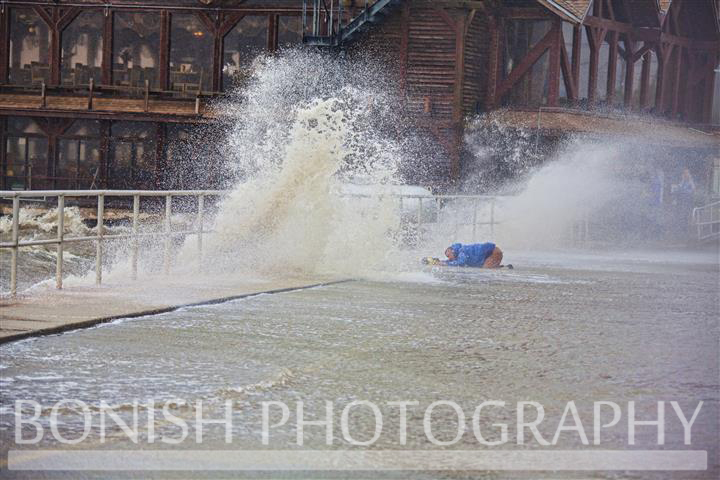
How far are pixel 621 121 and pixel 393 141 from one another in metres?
7.78

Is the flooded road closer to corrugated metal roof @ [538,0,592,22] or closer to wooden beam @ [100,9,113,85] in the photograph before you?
corrugated metal roof @ [538,0,592,22]

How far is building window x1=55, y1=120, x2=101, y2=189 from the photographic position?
139 feet

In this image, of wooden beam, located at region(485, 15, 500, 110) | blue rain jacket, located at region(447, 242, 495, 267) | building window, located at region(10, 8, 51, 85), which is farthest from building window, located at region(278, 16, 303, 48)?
blue rain jacket, located at region(447, 242, 495, 267)

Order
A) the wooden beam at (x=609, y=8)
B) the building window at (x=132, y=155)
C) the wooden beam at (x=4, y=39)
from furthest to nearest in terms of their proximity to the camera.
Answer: the building window at (x=132, y=155) → the wooden beam at (x=609, y=8) → the wooden beam at (x=4, y=39)

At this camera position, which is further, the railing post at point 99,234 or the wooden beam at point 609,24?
the wooden beam at point 609,24

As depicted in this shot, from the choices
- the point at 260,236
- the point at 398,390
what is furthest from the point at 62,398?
the point at 260,236

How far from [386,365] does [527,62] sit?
2980cm

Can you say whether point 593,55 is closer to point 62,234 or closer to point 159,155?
point 159,155

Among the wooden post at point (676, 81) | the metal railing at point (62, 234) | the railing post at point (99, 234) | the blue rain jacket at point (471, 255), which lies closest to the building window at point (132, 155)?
the wooden post at point (676, 81)

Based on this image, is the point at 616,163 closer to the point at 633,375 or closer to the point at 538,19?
the point at 538,19

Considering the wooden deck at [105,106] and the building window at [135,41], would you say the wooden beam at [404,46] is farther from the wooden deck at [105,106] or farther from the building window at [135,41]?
the building window at [135,41]

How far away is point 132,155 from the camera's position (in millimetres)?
44312

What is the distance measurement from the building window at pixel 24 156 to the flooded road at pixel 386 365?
29.5 meters

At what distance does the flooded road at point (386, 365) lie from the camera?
745 centimetres
